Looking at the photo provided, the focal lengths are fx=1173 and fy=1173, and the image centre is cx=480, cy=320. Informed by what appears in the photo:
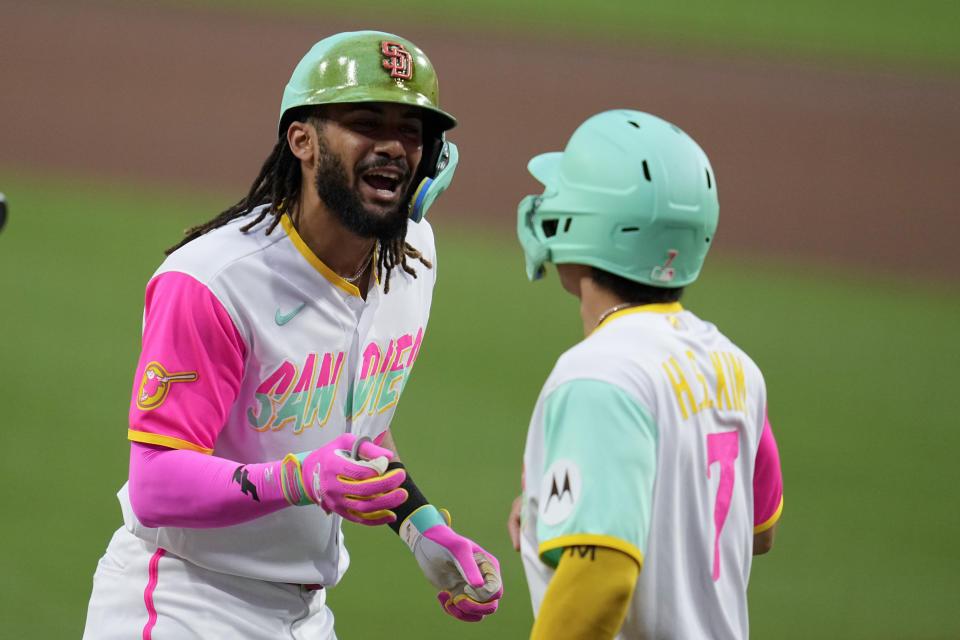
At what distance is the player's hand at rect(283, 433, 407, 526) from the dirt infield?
322 inches

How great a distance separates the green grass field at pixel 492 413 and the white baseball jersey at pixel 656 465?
305cm

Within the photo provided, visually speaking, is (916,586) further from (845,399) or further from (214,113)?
(214,113)

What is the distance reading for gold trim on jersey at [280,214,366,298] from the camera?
311cm

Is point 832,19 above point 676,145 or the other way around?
above

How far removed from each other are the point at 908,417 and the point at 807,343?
3.48 feet

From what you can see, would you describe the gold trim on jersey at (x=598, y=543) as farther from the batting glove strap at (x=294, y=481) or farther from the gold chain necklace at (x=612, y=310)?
the batting glove strap at (x=294, y=481)

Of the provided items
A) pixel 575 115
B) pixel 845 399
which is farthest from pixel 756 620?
pixel 575 115

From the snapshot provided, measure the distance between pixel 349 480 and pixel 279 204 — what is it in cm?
100

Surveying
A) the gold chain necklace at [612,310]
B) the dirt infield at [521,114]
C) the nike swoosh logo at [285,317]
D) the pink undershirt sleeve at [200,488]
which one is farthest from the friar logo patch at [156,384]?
the dirt infield at [521,114]

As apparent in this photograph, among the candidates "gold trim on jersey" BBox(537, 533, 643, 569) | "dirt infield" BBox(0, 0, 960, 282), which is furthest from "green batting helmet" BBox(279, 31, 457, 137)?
"dirt infield" BBox(0, 0, 960, 282)

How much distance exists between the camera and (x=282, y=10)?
1479 centimetres

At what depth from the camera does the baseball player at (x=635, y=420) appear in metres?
2.15

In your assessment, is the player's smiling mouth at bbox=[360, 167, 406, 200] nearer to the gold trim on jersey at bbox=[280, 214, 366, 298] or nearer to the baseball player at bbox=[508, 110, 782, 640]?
the gold trim on jersey at bbox=[280, 214, 366, 298]

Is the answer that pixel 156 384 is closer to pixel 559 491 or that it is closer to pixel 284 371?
pixel 284 371
